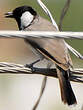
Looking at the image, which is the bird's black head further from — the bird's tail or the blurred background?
the blurred background

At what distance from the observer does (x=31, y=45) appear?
10.3 ft

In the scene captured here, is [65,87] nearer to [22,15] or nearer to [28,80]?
[22,15]

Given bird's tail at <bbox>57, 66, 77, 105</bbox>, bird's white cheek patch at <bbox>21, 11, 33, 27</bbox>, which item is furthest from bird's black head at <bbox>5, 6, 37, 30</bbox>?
bird's tail at <bbox>57, 66, 77, 105</bbox>

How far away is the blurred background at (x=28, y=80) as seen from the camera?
5980 millimetres

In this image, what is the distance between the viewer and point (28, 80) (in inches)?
285

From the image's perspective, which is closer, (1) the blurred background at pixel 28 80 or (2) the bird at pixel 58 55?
(2) the bird at pixel 58 55

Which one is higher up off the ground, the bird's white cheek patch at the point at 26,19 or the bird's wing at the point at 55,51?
the bird's white cheek patch at the point at 26,19

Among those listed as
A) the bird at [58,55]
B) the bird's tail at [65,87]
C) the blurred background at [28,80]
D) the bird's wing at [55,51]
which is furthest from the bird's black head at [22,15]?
the blurred background at [28,80]

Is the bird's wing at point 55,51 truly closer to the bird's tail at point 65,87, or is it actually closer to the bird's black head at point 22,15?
the bird's tail at point 65,87

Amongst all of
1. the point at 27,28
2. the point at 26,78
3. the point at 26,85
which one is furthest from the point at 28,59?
the point at 27,28

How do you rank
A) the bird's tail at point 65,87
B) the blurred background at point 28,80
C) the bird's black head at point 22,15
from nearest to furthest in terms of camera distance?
1. the bird's tail at point 65,87
2. the bird's black head at point 22,15
3. the blurred background at point 28,80

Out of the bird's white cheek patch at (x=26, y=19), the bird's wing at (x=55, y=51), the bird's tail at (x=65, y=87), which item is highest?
the bird's white cheek patch at (x=26, y=19)

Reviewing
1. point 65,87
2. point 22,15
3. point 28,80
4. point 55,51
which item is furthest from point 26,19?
point 28,80

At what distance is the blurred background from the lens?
5.98m
